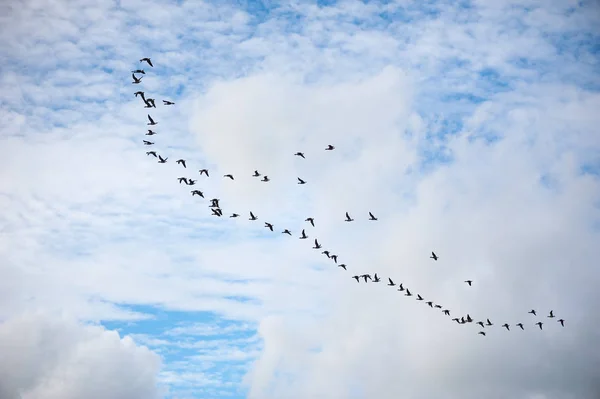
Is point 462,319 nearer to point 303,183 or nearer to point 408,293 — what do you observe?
point 408,293

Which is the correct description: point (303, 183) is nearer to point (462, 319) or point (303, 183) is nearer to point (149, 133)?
point (149, 133)

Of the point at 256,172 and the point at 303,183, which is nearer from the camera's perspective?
the point at 256,172

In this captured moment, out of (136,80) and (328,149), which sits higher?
(328,149)

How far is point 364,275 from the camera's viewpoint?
333ft

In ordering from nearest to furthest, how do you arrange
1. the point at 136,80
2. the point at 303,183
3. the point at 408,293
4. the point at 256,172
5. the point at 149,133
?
1. the point at 136,80
2. the point at 149,133
3. the point at 256,172
4. the point at 303,183
5. the point at 408,293

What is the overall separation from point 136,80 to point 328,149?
29532mm

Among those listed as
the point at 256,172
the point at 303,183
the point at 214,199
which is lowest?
the point at 214,199

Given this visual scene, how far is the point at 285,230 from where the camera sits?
96.4m

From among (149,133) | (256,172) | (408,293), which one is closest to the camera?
(149,133)

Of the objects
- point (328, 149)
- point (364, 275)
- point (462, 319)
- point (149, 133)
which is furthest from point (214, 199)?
point (462, 319)

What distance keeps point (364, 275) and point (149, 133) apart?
40304mm

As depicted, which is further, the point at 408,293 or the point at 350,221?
the point at 408,293

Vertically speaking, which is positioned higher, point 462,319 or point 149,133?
point 462,319

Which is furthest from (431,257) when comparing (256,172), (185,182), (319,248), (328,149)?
(185,182)
